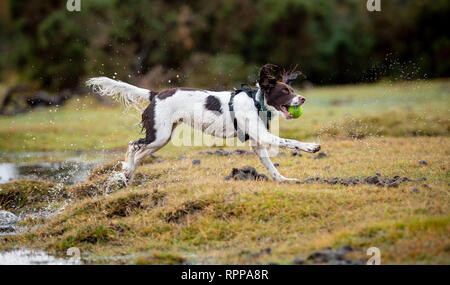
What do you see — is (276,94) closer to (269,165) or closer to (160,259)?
(269,165)

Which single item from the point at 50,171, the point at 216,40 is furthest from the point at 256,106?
the point at 216,40

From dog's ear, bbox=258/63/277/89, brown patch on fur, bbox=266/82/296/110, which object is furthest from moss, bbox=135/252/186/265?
dog's ear, bbox=258/63/277/89

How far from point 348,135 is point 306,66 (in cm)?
2140

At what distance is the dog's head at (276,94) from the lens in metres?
8.62

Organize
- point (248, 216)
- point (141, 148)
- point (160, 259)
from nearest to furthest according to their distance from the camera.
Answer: point (160, 259) < point (248, 216) < point (141, 148)

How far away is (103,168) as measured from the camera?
10.8 meters

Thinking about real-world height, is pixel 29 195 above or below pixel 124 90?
below

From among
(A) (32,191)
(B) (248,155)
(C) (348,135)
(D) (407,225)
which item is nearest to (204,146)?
(B) (248,155)

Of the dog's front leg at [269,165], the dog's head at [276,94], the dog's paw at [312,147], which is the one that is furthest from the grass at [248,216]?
the dog's head at [276,94]

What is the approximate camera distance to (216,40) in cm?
3228

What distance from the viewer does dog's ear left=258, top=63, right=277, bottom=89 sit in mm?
8633

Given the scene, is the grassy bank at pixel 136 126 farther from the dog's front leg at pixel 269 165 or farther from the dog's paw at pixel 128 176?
the dog's front leg at pixel 269 165

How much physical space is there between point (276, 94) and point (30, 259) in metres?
4.31

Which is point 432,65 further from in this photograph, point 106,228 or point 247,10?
point 106,228
